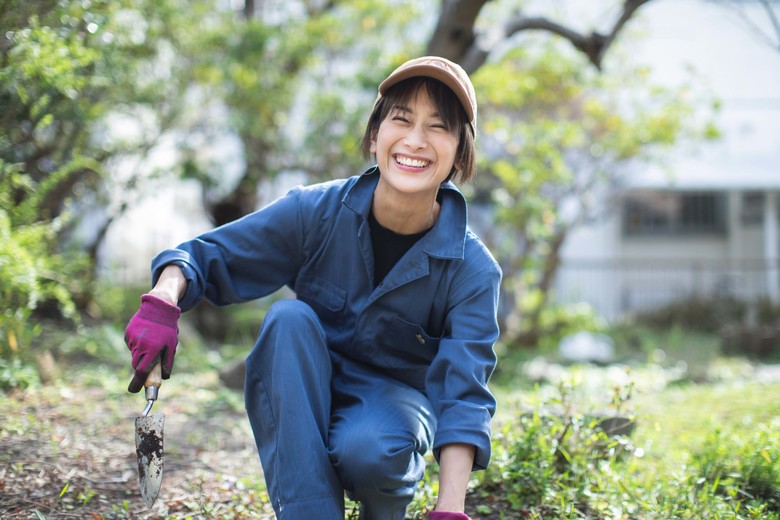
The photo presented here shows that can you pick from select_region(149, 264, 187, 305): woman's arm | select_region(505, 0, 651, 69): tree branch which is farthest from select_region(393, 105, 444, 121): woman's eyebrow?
select_region(505, 0, 651, 69): tree branch

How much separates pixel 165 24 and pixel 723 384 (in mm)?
5782

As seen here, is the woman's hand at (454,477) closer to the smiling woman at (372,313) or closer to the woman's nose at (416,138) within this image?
the smiling woman at (372,313)

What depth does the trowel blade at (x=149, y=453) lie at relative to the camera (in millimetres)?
2018

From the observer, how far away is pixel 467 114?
227 cm

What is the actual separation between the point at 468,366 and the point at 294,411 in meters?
0.51

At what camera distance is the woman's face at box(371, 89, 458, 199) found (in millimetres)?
2219

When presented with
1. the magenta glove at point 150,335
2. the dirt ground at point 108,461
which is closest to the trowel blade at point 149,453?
the magenta glove at point 150,335

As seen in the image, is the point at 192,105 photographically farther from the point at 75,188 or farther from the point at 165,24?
the point at 75,188

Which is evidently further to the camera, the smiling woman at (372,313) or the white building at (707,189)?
the white building at (707,189)

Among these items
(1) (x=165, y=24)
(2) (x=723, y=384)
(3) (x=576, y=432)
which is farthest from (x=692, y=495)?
(1) (x=165, y=24)

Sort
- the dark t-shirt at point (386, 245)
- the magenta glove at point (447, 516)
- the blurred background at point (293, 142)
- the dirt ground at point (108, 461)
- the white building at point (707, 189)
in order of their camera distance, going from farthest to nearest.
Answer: the white building at point (707, 189), the blurred background at point (293, 142), the dirt ground at point (108, 461), the dark t-shirt at point (386, 245), the magenta glove at point (447, 516)

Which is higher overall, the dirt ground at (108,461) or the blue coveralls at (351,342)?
the blue coveralls at (351,342)

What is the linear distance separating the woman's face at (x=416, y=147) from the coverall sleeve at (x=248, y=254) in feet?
1.21

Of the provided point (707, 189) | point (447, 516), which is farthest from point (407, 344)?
point (707, 189)
